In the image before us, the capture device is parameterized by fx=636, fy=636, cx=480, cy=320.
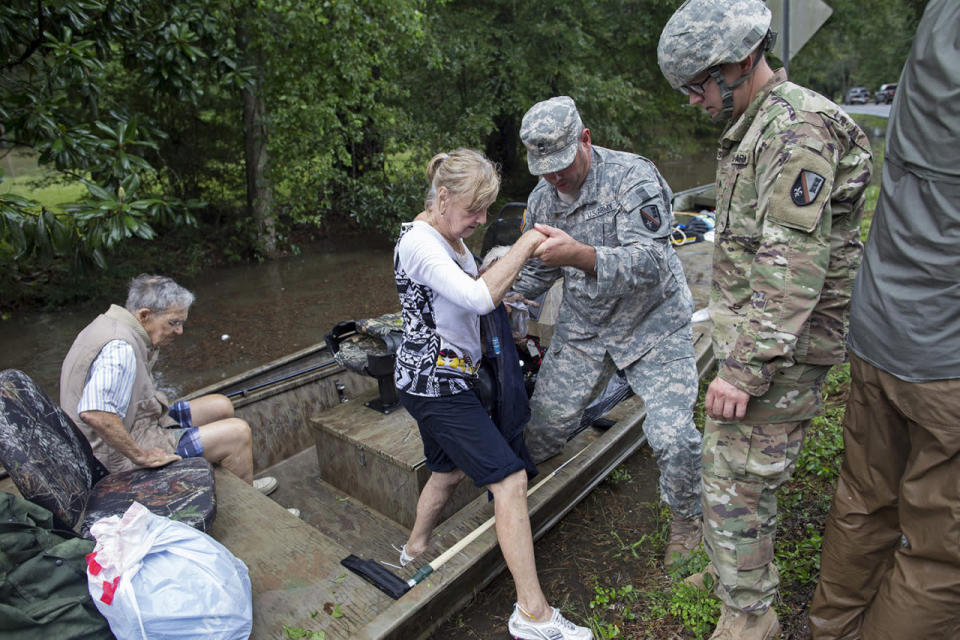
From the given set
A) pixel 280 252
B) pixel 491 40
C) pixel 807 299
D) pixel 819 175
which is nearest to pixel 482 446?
pixel 807 299

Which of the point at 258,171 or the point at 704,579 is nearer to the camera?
the point at 704,579

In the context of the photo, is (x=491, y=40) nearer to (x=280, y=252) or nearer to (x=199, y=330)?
(x=280, y=252)

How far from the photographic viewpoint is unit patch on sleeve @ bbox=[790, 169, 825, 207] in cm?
173

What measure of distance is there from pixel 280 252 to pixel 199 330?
311cm

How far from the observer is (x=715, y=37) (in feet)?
6.19

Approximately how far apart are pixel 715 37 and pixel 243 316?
779 cm

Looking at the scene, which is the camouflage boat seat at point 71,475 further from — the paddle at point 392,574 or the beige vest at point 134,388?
the paddle at point 392,574

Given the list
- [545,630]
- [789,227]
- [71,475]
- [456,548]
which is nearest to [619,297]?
[789,227]

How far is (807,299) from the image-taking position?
1.78 metres

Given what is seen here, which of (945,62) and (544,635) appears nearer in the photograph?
(945,62)

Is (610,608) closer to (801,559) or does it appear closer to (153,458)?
(801,559)

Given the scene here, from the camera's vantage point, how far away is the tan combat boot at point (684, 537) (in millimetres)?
2783

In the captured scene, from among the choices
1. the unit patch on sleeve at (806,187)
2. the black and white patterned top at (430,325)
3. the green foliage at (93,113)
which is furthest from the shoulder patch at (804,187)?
the green foliage at (93,113)

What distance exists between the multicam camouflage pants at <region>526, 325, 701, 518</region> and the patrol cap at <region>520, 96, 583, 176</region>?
0.85 m
